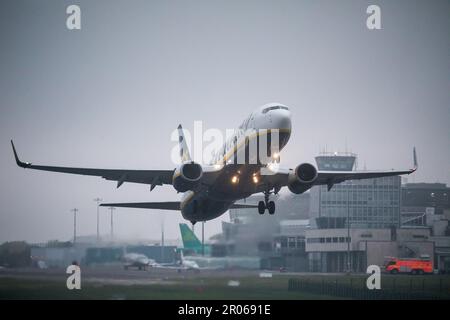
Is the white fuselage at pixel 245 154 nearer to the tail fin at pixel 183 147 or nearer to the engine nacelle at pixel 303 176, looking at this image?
the engine nacelle at pixel 303 176

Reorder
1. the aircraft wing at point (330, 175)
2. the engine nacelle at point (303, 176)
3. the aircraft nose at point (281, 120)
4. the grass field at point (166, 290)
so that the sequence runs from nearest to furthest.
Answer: the grass field at point (166, 290) → the aircraft nose at point (281, 120) → the engine nacelle at point (303, 176) → the aircraft wing at point (330, 175)

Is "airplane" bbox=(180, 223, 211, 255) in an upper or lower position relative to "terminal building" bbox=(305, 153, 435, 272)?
upper

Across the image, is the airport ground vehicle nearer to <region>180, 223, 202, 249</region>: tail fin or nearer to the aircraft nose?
<region>180, 223, 202, 249</region>: tail fin

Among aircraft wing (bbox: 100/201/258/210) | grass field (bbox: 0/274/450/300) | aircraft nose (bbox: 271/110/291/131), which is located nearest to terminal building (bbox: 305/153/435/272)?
aircraft wing (bbox: 100/201/258/210)

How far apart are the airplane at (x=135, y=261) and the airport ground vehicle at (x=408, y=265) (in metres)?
25.8

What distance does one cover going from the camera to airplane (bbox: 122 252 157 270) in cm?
5444

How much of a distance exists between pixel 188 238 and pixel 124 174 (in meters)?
11.6

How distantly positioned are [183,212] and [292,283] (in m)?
9.92

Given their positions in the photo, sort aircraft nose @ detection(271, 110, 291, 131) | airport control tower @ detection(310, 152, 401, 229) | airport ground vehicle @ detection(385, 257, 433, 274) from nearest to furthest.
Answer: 1. aircraft nose @ detection(271, 110, 291, 131)
2. airport ground vehicle @ detection(385, 257, 433, 274)
3. airport control tower @ detection(310, 152, 401, 229)

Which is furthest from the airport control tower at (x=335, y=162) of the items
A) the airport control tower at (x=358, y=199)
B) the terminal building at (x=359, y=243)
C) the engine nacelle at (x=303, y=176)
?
the engine nacelle at (x=303, y=176)

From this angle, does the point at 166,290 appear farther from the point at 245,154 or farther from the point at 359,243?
the point at 359,243

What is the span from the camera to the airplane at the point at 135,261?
54438mm
